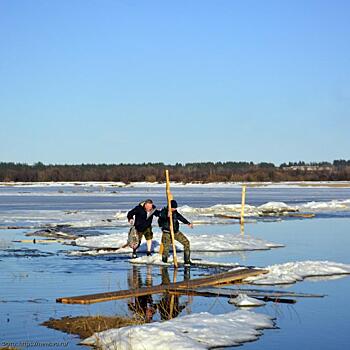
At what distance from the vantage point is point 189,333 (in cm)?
1065

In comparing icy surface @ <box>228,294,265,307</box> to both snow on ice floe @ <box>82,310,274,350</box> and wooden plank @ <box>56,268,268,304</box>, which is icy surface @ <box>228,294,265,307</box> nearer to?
snow on ice floe @ <box>82,310,274,350</box>

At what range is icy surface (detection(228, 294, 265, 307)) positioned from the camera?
13.2m

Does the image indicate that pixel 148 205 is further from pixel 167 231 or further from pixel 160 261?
pixel 160 261

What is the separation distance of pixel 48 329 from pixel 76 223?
2337cm

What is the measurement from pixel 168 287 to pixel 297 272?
11.5 feet

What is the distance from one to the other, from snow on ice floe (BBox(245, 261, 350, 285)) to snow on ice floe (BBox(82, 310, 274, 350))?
13.4ft

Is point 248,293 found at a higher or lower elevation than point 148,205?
lower

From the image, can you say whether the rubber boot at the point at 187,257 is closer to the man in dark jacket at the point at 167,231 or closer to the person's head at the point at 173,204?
the man in dark jacket at the point at 167,231

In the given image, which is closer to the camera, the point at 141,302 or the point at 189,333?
the point at 189,333

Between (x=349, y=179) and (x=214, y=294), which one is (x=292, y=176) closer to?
(x=349, y=179)

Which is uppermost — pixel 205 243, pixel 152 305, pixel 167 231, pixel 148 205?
pixel 148 205

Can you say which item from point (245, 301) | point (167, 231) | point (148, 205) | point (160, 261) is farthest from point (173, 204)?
point (245, 301)

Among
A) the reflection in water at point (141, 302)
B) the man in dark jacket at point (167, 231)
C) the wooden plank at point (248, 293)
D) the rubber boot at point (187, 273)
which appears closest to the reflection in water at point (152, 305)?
the reflection in water at point (141, 302)

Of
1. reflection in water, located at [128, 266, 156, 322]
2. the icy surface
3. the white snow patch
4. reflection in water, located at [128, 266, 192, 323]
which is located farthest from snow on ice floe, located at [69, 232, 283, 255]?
the icy surface
